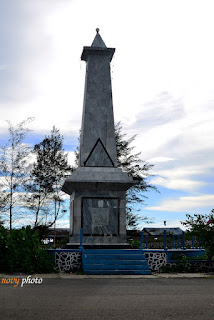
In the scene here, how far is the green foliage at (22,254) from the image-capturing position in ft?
46.1

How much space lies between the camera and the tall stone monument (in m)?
18.3

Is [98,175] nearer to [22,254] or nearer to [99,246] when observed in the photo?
[99,246]

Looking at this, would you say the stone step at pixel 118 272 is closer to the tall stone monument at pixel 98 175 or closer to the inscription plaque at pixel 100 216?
the tall stone monument at pixel 98 175

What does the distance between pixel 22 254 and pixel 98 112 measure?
879 centimetres

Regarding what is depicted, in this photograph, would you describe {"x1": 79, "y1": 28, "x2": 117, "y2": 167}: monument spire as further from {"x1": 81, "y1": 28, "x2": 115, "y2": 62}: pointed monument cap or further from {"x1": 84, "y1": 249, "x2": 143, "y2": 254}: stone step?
{"x1": 84, "y1": 249, "x2": 143, "y2": 254}: stone step

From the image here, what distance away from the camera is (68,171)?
32.6 m

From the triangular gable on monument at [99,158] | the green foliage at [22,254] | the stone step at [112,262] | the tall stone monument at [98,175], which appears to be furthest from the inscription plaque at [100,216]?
the green foliage at [22,254]

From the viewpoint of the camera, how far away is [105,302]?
25.5 ft

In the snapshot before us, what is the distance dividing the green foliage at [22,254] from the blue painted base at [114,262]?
1.61 meters

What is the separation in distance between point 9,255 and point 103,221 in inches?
216

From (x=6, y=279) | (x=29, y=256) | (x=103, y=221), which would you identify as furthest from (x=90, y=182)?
(x=6, y=279)

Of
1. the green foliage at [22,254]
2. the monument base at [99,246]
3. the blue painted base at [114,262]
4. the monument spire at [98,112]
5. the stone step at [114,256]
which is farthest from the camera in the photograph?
the monument spire at [98,112]

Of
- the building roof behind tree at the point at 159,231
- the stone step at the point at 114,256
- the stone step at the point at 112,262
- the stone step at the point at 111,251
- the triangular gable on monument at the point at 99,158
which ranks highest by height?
the triangular gable on monument at the point at 99,158

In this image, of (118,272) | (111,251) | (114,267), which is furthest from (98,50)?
(118,272)
